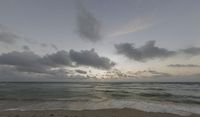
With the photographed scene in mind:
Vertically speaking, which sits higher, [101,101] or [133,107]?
[101,101]

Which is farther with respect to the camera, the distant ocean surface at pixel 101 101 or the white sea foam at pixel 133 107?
the distant ocean surface at pixel 101 101

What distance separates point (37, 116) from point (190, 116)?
13410mm

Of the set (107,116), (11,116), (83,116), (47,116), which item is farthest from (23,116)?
(107,116)

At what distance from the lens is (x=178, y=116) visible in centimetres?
1697

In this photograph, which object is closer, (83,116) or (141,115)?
(83,116)

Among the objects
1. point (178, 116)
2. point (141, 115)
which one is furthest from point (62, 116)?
point (178, 116)

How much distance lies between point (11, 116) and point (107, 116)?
7862 mm

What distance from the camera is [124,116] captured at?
16.5 metres

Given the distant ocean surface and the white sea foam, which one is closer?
the white sea foam

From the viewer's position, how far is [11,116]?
15.0 metres

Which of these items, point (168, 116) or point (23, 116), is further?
point (168, 116)

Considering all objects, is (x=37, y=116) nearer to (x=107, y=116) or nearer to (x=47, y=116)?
(x=47, y=116)

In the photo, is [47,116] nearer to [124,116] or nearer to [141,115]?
[124,116]

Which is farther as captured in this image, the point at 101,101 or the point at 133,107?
the point at 101,101
